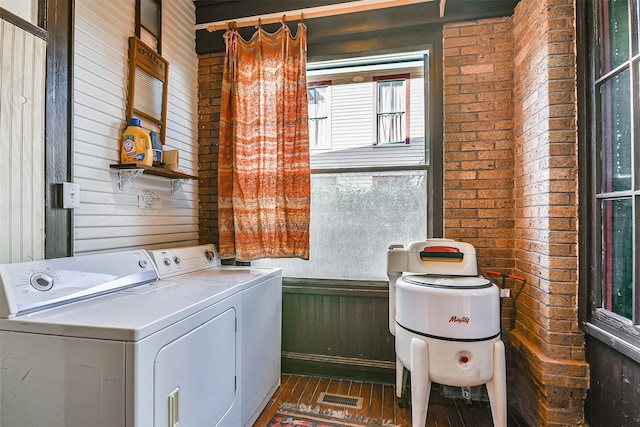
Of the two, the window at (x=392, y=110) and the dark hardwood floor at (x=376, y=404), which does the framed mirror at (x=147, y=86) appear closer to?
the window at (x=392, y=110)

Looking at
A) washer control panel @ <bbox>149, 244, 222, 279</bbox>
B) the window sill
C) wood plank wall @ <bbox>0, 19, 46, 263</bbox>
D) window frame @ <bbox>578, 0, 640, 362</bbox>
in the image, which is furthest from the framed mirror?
the window sill

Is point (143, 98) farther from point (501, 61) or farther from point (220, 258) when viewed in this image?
point (501, 61)

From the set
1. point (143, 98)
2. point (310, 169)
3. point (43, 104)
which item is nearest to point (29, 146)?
point (43, 104)

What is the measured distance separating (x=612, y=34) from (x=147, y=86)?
2.54m

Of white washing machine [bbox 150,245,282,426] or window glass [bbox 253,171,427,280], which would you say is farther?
window glass [bbox 253,171,427,280]

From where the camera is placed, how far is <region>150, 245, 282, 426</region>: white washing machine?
68.7 inches

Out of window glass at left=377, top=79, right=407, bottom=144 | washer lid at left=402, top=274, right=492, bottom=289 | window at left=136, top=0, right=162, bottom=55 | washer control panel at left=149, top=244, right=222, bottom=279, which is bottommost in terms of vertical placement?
washer lid at left=402, top=274, right=492, bottom=289

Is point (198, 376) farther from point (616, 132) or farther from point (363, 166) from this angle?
point (616, 132)

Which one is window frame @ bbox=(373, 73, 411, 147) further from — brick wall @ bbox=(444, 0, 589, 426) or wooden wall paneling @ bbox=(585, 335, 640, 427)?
wooden wall paneling @ bbox=(585, 335, 640, 427)

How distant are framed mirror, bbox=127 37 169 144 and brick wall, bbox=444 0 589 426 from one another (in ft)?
6.35

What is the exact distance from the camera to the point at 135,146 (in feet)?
6.15

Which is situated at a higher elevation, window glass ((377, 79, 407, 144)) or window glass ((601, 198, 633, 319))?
window glass ((377, 79, 407, 144))

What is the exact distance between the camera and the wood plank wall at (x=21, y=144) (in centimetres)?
133

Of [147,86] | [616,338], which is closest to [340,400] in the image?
[616,338]
